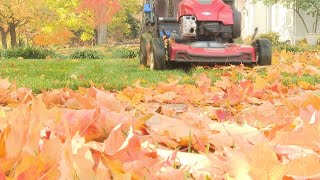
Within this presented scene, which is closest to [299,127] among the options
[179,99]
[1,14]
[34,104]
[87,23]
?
[34,104]

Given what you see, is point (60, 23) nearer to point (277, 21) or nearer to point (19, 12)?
point (19, 12)

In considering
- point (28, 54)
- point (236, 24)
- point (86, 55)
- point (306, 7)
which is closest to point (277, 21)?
point (306, 7)

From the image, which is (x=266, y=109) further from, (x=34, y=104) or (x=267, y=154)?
(x=267, y=154)

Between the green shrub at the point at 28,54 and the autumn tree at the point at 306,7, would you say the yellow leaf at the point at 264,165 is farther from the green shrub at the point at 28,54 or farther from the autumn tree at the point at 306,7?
the autumn tree at the point at 306,7

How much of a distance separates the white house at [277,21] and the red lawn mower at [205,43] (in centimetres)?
2148

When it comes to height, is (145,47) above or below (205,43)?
below

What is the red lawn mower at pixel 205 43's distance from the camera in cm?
847

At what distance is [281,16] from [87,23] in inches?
473

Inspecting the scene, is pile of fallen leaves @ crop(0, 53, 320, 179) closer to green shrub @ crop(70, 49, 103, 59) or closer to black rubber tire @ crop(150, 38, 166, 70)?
black rubber tire @ crop(150, 38, 166, 70)

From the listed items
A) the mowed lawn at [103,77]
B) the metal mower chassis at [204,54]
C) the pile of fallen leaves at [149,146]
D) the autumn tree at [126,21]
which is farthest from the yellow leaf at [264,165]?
the autumn tree at [126,21]

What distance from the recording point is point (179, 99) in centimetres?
383

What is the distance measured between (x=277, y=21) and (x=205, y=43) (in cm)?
2943

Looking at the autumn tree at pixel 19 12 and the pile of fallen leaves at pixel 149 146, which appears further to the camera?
the autumn tree at pixel 19 12

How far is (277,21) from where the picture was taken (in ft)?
122
